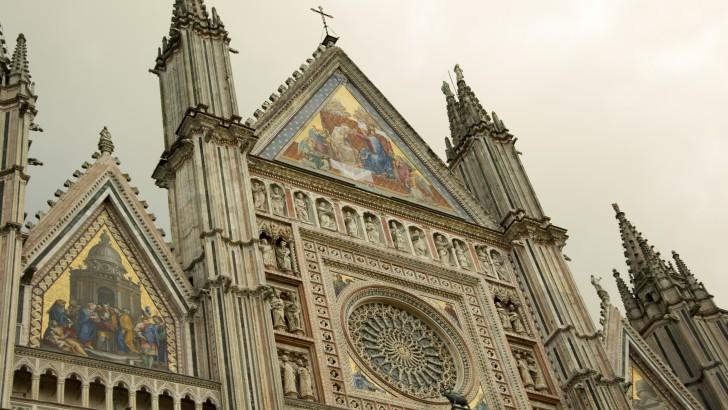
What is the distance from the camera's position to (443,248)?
1867cm

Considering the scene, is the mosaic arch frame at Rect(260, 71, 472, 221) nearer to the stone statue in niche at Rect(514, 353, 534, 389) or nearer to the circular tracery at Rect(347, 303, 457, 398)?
the circular tracery at Rect(347, 303, 457, 398)

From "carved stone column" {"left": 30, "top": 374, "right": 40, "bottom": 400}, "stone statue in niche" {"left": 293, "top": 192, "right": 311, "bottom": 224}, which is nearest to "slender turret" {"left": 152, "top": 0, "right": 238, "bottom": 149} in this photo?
"stone statue in niche" {"left": 293, "top": 192, "right": 311, "bottom": 224}

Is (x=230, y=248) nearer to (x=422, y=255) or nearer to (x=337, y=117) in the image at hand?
(x=422, y=255)

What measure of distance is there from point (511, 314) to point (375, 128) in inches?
191

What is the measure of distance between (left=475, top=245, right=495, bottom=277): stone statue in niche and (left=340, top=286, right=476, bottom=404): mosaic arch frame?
2.14 meters

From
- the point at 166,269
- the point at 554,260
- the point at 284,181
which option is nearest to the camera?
the point at 166,269

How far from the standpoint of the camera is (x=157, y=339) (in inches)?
526

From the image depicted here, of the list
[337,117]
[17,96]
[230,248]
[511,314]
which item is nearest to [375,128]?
[337,117]

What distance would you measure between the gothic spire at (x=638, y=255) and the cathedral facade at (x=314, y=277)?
0.16 ft

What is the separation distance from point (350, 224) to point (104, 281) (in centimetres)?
526

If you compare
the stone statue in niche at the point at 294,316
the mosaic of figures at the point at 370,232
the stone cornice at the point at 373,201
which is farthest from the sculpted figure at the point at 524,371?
the stone statue in niche at the point at 294,316

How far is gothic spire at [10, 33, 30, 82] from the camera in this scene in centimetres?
1502

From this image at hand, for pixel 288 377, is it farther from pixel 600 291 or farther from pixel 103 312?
pixel 600 291

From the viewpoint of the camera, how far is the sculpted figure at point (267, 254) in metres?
15.7
